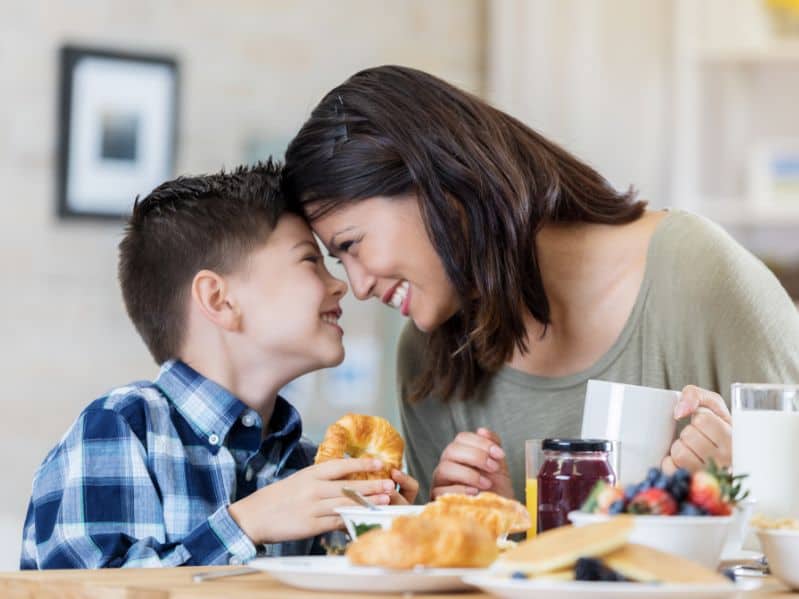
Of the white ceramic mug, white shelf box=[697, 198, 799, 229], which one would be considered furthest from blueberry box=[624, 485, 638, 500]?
white shelf box=[697, 198, 799, 229]

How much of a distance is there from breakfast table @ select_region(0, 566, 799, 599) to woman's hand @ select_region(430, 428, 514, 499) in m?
0.47

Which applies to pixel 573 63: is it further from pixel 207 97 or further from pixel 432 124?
pixel 432 124

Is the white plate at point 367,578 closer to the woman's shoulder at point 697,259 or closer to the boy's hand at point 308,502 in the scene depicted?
the boy's hand at point 308,502

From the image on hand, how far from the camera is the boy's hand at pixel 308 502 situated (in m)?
1.37

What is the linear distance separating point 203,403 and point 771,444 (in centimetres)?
76

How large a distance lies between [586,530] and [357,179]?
92 centimetres

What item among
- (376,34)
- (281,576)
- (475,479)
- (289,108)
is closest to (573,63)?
(376,34)

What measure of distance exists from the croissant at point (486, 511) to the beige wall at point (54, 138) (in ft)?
7.89

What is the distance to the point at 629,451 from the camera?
137cm

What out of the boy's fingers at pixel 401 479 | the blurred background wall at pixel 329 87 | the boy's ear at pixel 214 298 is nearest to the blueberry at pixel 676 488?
the boy's fingers at pixel 401 479

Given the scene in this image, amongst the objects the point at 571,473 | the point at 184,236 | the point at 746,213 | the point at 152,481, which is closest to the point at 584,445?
the point at 571,473

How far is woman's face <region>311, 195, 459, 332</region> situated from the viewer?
70.9 inches

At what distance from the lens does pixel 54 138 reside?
344cm

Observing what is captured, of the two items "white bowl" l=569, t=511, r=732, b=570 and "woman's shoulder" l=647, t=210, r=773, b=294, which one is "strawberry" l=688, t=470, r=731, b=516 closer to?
"white bowl" l=569, t=511, r=732, b=570
